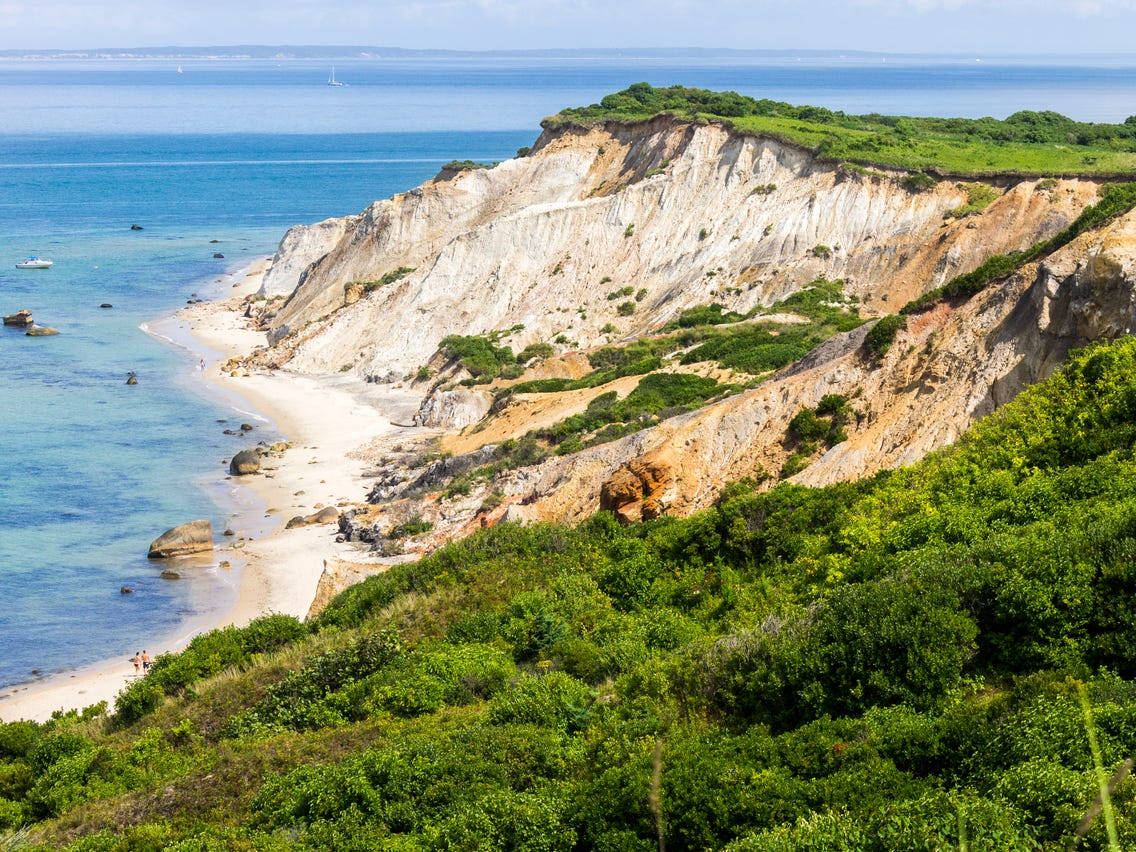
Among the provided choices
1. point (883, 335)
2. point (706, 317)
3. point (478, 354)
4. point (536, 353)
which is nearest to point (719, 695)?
point (883, 335)

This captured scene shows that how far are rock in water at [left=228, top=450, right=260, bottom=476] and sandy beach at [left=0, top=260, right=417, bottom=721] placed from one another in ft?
1.15

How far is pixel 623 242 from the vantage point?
60031mm

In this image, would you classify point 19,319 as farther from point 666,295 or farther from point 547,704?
point 547,704

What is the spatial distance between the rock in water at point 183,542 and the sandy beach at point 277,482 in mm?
528

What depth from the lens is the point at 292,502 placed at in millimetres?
40812

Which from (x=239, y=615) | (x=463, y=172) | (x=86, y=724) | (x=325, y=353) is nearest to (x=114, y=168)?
(x=463, y=172)

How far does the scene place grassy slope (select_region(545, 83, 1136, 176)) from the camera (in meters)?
50.3

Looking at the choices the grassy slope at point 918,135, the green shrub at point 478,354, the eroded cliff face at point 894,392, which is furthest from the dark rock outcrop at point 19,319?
the eroded cliff face at point 894,392

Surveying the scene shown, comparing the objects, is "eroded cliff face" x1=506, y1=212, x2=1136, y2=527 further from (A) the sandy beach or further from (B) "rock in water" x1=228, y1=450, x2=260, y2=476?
(B) "rock in water" x1=228, y1=450, x2=260, y2=476

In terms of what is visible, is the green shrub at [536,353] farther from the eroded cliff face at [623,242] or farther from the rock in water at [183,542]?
the rock in water at [183,542]

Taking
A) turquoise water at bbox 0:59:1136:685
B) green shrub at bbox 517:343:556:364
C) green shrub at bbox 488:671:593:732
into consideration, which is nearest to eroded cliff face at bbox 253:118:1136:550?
green shrub at bbox 517:343:556:364

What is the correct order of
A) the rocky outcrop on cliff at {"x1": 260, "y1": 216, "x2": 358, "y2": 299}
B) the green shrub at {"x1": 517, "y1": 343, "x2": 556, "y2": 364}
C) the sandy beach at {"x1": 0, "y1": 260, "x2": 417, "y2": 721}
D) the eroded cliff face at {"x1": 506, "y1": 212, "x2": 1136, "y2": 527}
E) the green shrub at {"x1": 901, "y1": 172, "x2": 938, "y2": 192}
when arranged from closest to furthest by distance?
the eroded cliff face at {"x1": 506, "y1": 212, "x2": 1136, "y2": 527} < the sandy beach at {"x1": 0, "y1": 260, "x2": 417, "y2": 721} < the green shrub at {"x1": 901, "y1": 172, "x2": 938, "y2": 192} < the green shrub at {"x1": 517, "y1": 343, "x2": 556, "y2": 364} < the rocky outcrop on cliff at {"x1": 260, "y1": 216, "x2": 358, "y2": 299}

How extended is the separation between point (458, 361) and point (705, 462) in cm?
2710

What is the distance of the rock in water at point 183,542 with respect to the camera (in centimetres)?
3625
